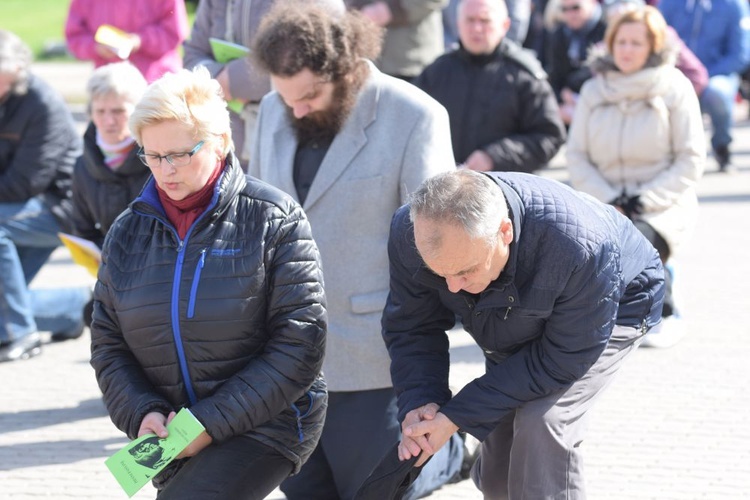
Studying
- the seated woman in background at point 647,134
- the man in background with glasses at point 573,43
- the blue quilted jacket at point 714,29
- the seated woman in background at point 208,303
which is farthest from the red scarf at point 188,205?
the blue quilted jacket at point 714,29

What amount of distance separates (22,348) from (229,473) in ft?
13.3

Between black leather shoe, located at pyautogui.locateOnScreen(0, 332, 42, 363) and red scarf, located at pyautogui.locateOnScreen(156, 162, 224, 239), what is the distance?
12.7 ft

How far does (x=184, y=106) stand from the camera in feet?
12.2

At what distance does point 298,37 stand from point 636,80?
9.65 feet

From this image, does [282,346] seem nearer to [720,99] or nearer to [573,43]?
[573,43]

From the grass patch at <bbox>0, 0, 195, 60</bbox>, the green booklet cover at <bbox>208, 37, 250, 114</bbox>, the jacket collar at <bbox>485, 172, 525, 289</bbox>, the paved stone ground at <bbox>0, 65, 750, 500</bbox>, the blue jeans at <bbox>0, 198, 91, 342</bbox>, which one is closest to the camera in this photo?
the jacket collar at <bbox>485, 172, 525, 289</bbox>

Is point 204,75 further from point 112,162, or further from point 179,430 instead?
point 112,162

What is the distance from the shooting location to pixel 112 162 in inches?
235

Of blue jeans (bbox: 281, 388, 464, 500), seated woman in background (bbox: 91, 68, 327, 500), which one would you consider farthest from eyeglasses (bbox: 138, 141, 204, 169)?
blue jeans (bbox: 281, 388, 464, 500)

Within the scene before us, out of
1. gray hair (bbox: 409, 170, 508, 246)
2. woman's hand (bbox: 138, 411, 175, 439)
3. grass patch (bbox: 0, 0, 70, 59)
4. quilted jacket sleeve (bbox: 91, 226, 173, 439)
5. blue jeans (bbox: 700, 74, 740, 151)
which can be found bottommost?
grass patch (bbox: 0, 0, 70, 59)

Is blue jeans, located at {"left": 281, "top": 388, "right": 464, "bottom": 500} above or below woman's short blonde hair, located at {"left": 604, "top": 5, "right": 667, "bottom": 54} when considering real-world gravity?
below

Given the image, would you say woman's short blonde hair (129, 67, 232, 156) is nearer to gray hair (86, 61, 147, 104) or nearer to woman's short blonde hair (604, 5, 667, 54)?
gray hair (86, 61, 147, 104)

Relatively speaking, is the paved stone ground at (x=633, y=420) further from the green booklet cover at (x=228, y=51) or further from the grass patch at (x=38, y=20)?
the grass patch at (x=38, y=20)

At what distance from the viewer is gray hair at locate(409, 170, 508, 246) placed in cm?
339
